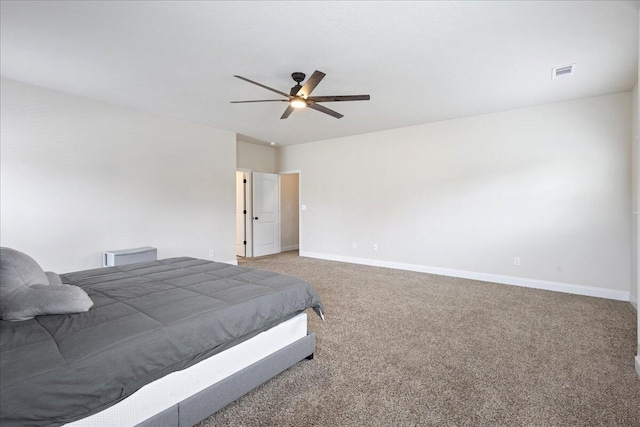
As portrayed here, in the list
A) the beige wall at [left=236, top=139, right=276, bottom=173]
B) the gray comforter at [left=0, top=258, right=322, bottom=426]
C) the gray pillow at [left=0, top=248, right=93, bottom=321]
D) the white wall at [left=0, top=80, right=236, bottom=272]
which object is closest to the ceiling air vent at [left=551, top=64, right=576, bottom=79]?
the gray comforter at [left=0, top=258, right=322, bottom=426]

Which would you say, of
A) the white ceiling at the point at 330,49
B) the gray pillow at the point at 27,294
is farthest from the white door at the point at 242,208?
the gray pillow at the point at 27,294

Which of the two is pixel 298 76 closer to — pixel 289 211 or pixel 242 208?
pixel 242 208

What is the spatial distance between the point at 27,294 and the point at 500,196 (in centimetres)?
548

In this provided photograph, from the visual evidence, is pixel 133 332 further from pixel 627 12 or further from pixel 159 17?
pixel 627 12

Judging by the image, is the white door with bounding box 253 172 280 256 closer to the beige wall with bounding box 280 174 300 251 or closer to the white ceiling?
the beige wall with bounding box 280 174 300 251

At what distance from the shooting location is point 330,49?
2.92m

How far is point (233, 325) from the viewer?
1.84m

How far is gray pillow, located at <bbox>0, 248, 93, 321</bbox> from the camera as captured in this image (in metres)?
1.54

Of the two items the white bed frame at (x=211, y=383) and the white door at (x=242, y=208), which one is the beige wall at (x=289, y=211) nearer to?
the white door at (x=242, y=208)

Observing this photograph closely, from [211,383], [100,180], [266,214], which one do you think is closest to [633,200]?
[211,383]

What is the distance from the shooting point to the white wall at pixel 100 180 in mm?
3719

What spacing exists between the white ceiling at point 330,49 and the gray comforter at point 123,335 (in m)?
2.10

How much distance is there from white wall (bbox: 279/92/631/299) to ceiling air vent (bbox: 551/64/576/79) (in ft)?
3.68

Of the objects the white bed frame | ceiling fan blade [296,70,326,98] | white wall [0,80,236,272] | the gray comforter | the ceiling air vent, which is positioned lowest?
the white bed frame
